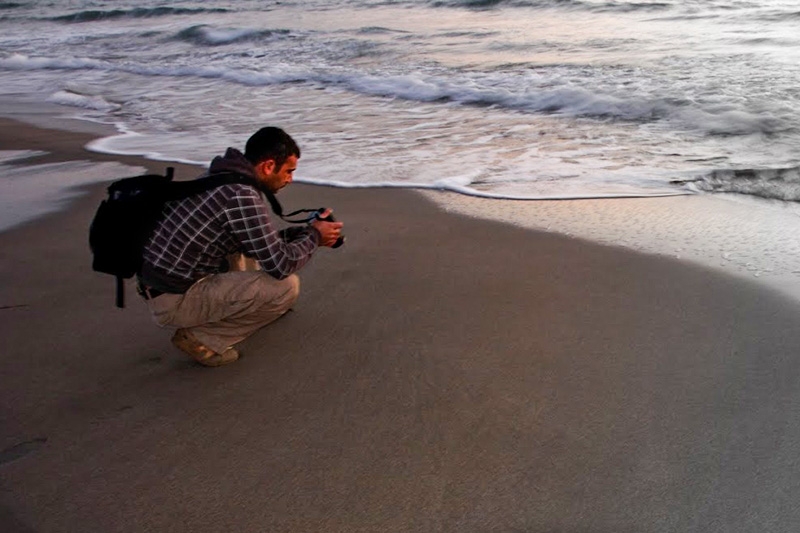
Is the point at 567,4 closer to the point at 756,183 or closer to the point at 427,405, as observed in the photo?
the point at 756,183

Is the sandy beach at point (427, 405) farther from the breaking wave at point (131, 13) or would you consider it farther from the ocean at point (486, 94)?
the breaking wave at point (131, 13)

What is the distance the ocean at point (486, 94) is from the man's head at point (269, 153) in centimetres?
253

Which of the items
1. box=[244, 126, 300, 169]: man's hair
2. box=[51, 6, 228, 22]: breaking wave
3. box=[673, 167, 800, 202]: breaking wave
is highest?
box=[51, 6, 228, 22]: breaking wave

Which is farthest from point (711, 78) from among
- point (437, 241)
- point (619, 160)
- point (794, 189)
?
point (437, 241)

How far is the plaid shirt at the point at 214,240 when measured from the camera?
304 centimetres

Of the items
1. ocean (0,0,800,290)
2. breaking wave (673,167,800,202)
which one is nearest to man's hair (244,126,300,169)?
ocean (0,0,800,290)

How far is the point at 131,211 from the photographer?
3.04 m

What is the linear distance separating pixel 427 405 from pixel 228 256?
1110 millimetres

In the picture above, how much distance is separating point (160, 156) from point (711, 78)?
21.0 ft

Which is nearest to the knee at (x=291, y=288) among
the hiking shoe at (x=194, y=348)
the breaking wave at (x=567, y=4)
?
the hiking shoe at (x=194, y=348)

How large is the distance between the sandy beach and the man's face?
0.77 meters

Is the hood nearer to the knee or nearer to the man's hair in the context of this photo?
the man's hair

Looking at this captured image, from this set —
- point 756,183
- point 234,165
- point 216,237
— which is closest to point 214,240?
point 216,237

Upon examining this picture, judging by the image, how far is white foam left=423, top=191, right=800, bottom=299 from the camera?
420 centimetres
